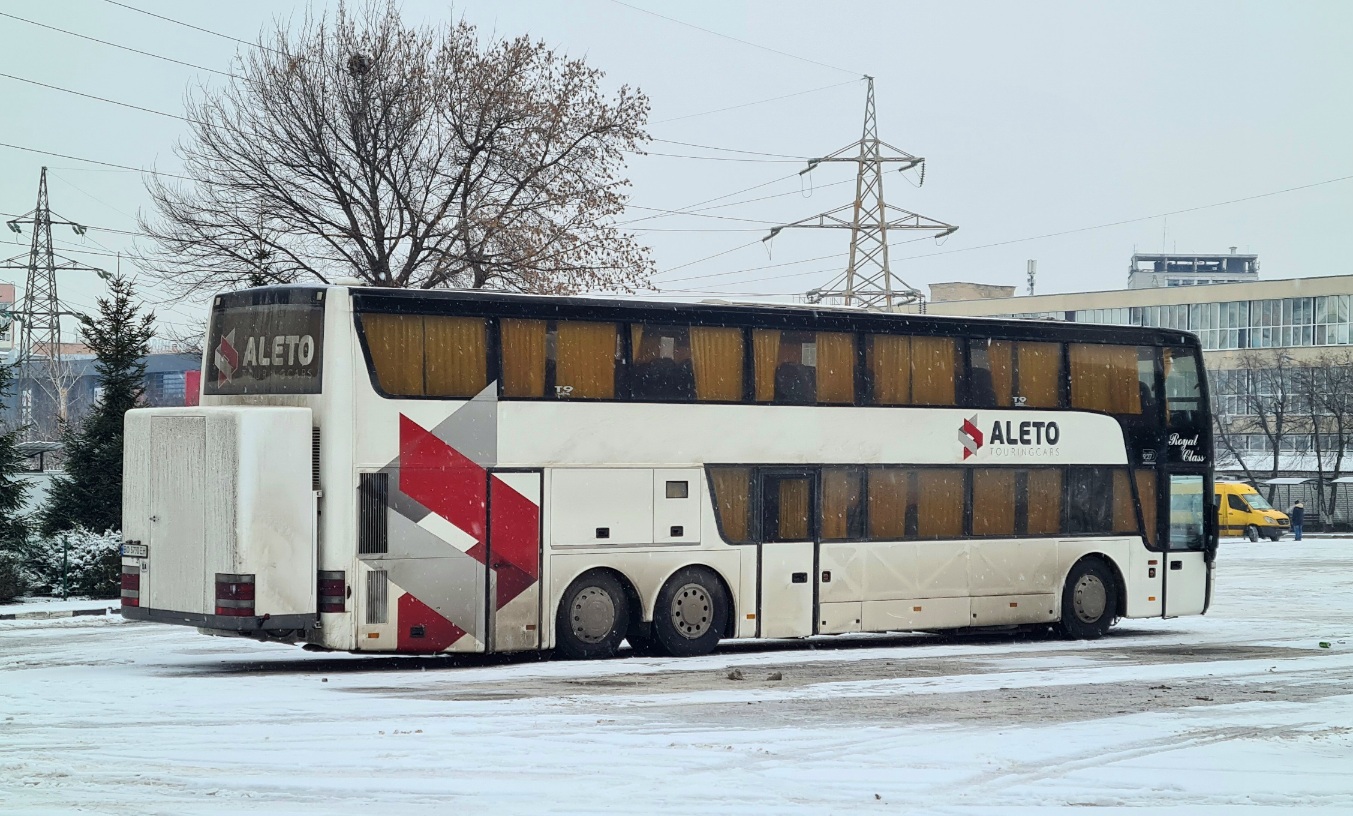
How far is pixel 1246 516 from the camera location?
56719mm

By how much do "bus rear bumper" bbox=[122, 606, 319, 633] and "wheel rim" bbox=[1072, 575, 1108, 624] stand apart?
1094 centimetres

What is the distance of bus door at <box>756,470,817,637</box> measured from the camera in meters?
19.2

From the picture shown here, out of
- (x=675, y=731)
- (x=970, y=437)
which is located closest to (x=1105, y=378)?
(x=970, y=437)

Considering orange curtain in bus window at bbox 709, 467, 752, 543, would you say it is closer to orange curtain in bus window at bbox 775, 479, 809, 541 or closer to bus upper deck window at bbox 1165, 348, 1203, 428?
orange curtain in bus window at bbox 775, 479, 809, 541

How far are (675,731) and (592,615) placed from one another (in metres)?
6.02

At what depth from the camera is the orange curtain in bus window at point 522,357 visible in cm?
1728

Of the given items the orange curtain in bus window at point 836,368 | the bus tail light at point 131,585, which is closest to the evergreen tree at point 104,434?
the bus tail light at point 131,585

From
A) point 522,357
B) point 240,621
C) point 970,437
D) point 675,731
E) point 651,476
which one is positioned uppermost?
point 522,357

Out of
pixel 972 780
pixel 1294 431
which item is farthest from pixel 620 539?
pixel 1294 431

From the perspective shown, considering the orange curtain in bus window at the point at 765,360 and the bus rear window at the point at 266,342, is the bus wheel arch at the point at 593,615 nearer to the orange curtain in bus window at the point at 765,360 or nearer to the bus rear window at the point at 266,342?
the orange curtain in bus window at the point at 765,360

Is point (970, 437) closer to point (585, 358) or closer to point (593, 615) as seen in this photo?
point (585, 358)

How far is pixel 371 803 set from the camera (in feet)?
29.6

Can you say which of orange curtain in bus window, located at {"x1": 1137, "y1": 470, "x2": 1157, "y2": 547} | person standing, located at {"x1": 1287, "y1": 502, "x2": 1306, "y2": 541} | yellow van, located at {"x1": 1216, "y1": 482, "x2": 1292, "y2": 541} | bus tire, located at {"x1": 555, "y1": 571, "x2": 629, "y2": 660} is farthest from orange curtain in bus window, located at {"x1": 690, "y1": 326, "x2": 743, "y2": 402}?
person standing, located at {"x1": 1287, "y1": 502, "x2": 1306, "y2": 541}

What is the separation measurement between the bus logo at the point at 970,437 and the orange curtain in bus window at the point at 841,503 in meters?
1.63
